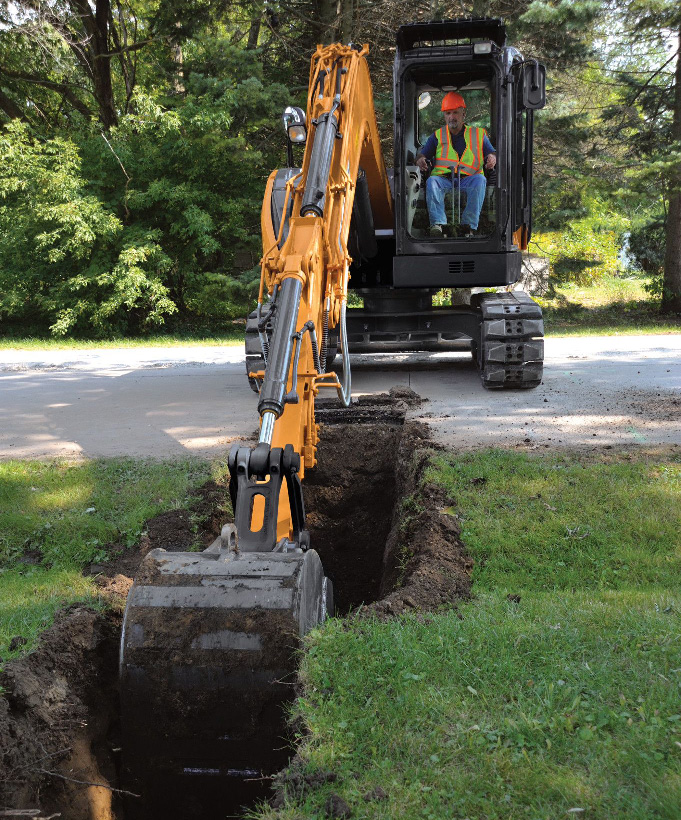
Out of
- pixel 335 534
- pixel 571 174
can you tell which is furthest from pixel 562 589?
pixel 571 174

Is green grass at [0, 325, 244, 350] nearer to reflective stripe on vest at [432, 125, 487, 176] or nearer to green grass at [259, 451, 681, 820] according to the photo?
reflective stripe on vest at [432, 125, 487, 176]

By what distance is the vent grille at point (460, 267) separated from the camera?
8953mm

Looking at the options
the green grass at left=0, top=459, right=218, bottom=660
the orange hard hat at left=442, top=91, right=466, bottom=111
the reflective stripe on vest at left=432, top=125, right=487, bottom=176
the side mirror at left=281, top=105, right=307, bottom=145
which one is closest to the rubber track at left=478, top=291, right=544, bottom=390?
the reflective stripe on vest at left=432, top=125, right=487, bottom=176

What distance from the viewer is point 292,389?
164 inches

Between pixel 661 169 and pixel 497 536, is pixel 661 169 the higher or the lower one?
the higher one

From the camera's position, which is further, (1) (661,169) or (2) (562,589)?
(1) (661,169)

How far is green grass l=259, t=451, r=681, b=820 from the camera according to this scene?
2496 millimetres

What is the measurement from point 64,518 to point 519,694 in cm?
366

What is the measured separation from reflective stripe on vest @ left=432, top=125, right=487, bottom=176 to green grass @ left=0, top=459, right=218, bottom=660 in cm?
423

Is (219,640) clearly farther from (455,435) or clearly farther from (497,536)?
(455,435)

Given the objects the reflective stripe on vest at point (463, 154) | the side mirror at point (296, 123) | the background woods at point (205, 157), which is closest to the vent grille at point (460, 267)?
the reflective stripe on vest at point (463, 154)

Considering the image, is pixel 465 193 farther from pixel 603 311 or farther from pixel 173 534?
pixel 603 311

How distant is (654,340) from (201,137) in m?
11.0

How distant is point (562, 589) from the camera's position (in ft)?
14.2
